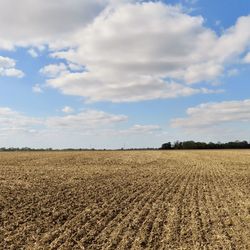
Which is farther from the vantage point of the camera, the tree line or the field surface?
the tree line

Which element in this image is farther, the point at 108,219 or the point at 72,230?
the point at 108,219

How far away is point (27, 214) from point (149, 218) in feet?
11.7

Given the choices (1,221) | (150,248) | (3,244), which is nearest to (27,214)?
(1,221)

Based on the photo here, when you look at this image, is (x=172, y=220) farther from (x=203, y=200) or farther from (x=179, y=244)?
(x=203, y=200)

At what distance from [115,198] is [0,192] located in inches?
197

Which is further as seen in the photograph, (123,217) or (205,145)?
(205,145)

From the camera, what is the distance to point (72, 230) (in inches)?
431

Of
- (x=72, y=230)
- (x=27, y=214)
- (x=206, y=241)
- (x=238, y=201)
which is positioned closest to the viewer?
(x=206, y=241)

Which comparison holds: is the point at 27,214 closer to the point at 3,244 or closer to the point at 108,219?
the point at 108,219

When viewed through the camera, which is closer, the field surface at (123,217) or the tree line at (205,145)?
the field surface at (123,217)

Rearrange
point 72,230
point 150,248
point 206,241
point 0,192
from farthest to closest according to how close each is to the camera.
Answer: point 0,192
point 72,230
point 206,241
point 150,248

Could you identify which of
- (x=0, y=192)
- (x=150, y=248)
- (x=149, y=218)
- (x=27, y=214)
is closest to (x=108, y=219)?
(x=149, y=218)

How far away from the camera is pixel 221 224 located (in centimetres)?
1187

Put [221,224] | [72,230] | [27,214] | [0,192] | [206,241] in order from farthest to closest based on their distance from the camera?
[0,192], [27,214], [221,224], [72,230], [206,241]
